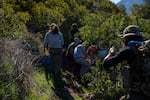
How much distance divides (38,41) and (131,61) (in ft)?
25.0

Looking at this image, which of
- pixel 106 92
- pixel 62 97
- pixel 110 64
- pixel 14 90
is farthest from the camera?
pixel 106 92

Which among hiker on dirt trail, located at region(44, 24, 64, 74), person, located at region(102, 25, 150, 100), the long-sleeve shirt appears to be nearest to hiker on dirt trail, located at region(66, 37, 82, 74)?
hiker on dirt trail, located at region(44, 24, 64, 74)

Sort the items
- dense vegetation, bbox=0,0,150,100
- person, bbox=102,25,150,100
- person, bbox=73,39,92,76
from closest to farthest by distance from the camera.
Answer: person, bbox=102,25,150,100 → dense vegetation, bbox=0,0,150,100 → person, bbox=73,39,92,76

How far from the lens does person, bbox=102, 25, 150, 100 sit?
5.65 m

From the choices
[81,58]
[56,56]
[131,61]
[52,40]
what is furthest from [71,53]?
[131,61]

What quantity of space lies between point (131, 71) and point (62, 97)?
4497 millimetres

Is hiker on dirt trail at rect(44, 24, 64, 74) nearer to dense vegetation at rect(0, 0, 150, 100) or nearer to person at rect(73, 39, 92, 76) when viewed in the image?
dense vegetation at rect(0, 0, 150, 100)

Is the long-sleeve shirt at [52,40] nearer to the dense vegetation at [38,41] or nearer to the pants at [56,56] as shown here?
the pants at [56,56]

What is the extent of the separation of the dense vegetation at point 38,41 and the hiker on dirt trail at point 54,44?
0.38 m

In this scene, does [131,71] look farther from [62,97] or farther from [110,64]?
[62,97]

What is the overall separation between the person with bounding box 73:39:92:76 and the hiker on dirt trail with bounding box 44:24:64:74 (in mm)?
547

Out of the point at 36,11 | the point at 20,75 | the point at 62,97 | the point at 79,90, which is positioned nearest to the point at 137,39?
the point at 20,75

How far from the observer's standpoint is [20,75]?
7625 mm

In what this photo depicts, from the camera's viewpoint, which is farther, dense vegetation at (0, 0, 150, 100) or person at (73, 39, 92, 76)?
person at (73, 39, 92, 76)
